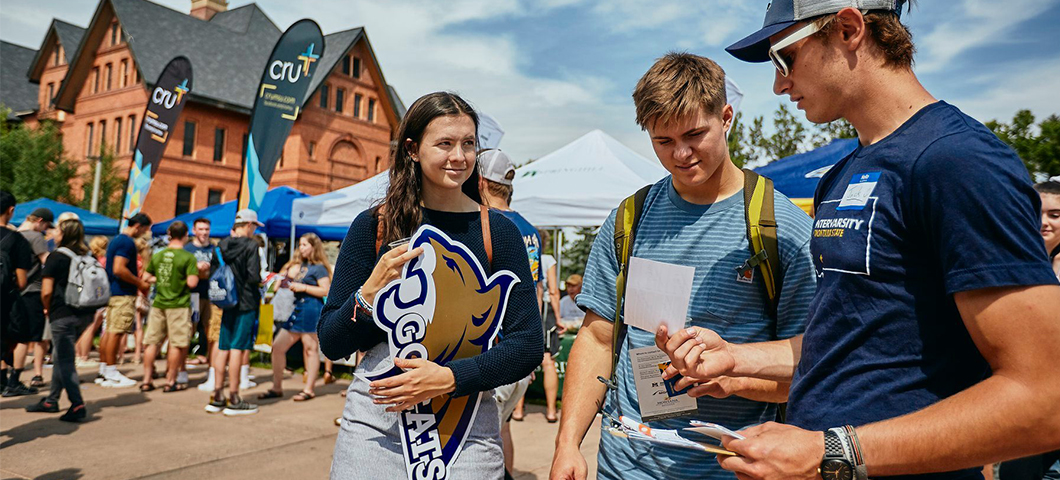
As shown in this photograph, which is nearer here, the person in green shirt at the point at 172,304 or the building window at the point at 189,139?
the person in green shirt at the point at 172,304

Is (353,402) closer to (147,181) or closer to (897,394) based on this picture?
(897,394)

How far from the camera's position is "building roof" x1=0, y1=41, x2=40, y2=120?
126 feet

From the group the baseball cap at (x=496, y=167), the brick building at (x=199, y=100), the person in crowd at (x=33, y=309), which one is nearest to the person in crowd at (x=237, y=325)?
Result: the person in crowd at (x=33, y=309)

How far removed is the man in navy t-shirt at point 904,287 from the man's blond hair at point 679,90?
36 centimetres

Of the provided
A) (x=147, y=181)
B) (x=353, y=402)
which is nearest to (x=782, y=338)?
(x=353, y=402)

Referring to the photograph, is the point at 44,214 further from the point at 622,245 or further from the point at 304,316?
the point at 622,245

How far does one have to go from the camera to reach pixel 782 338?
184 centimetres

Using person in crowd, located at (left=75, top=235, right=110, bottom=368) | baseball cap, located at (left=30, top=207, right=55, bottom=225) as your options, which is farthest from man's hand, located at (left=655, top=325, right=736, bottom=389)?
person in crowd, located at (left=75, top=235, right=110, bottom=368)

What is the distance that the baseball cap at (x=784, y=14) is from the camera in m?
1.30

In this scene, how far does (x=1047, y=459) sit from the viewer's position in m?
2.56

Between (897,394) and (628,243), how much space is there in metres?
0.97

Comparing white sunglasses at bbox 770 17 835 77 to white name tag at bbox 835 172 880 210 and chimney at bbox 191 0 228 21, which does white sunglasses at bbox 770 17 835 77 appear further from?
chimney at bbox 191 0 228 21

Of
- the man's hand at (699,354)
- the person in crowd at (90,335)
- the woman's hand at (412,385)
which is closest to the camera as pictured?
the man's hand at (699,354)

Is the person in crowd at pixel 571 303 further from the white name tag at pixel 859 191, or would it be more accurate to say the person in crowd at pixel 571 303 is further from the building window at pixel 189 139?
the building window at pixel 189 139
